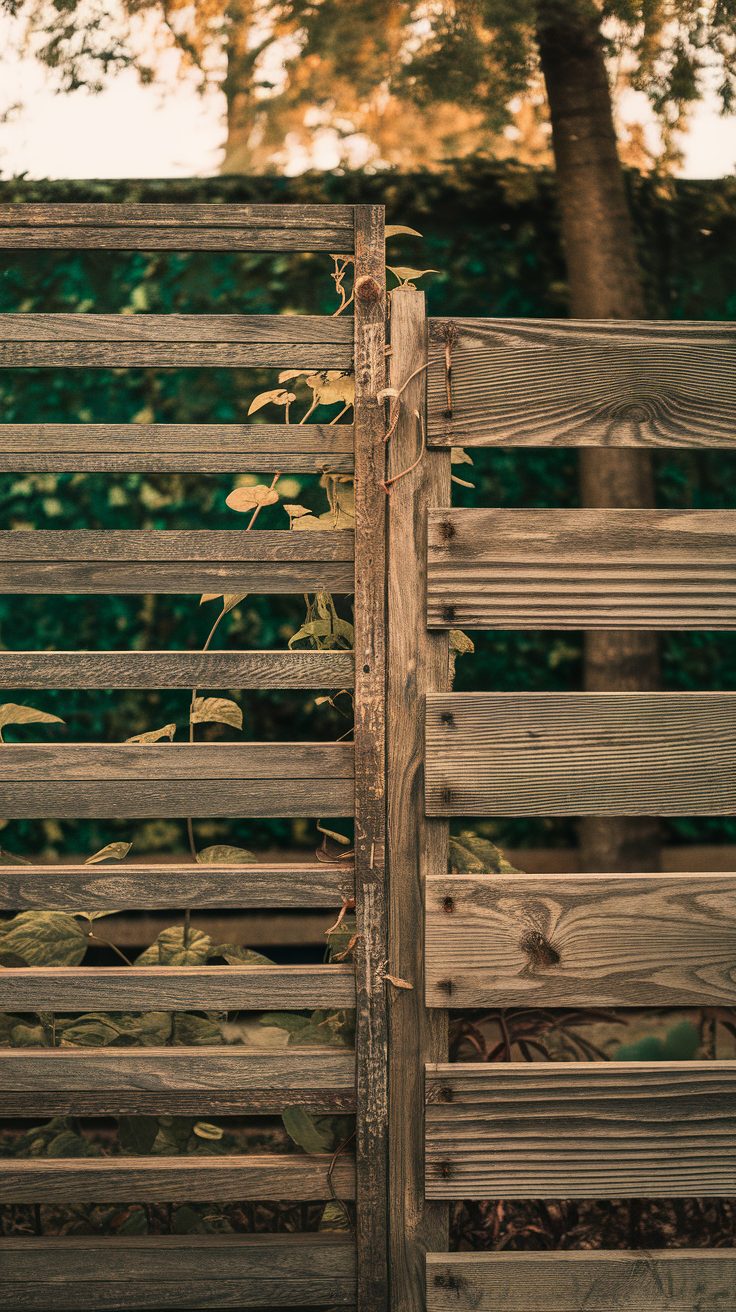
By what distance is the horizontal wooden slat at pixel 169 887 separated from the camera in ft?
6.23

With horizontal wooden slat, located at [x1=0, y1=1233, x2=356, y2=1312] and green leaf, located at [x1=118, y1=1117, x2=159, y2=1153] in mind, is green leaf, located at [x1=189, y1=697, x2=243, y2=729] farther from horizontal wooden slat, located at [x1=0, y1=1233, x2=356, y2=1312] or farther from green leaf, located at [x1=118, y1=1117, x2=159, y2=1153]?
horizontal wooden slat, located at [x1=0, y1=1233, x2=356, y2=1312]

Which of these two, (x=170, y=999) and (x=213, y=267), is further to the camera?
(x=213, y=267)

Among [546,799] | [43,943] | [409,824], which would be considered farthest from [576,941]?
[43,943]

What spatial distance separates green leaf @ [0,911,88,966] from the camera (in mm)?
1965

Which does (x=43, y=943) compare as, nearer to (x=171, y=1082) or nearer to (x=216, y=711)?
(x=171, y=1082)

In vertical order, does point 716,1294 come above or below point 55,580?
below

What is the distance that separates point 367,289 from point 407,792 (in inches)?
35.7

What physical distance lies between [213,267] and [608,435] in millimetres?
1613

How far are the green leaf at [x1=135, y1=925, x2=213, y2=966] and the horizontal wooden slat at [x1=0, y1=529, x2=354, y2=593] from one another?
2.21ft

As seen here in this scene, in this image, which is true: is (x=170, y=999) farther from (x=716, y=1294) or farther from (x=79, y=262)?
(x=79, y=262)

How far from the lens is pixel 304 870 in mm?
1906

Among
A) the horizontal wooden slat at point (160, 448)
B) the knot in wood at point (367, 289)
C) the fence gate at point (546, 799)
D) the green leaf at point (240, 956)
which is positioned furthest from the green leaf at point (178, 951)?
the knot in wood at point (367, 289)

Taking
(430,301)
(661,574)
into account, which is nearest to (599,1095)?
(661,574)

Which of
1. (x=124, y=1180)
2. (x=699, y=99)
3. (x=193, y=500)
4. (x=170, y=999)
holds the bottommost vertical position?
(x=124, y=1180)
